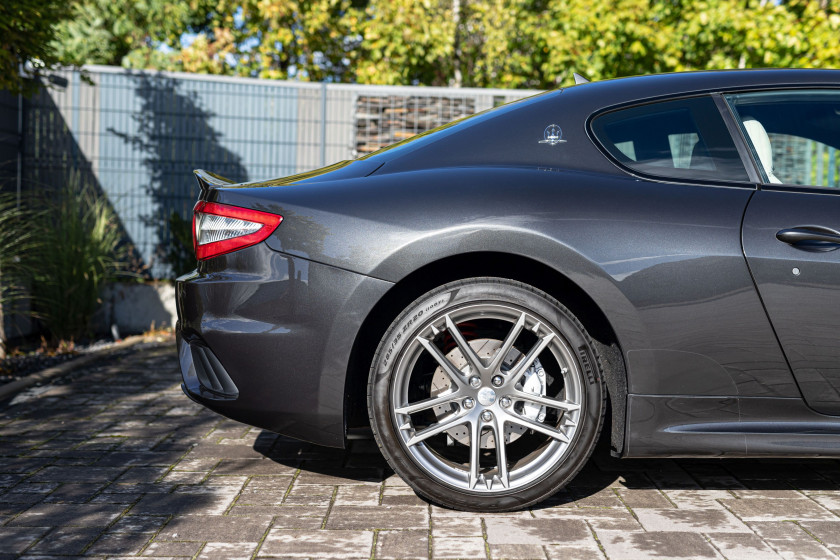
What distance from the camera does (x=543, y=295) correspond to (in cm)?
276

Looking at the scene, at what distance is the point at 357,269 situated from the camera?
2715 millimetres

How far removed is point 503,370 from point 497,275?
34 centimetres

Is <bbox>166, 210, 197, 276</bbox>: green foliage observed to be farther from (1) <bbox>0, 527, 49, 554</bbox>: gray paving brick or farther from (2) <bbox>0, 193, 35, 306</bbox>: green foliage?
(1) <bbox>0, 527, 49, 554</bbox>: gray paving brick

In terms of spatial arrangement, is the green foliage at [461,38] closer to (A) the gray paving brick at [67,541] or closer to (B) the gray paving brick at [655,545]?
(A) the gray paving brick at [67,541]

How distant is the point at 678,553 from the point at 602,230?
1042mm

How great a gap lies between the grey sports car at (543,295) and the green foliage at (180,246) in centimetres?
505

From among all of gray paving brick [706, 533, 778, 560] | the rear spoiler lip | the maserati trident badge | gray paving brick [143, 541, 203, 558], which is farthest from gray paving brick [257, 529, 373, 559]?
the maserati trident badge

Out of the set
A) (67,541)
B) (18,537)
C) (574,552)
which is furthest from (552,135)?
(18,537)

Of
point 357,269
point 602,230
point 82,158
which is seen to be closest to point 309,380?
point 357,269

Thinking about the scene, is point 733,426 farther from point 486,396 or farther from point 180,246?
point 180,246

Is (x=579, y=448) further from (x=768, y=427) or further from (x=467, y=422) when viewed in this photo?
(x=768, y=427)

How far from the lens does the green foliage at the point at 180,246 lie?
7824 mm

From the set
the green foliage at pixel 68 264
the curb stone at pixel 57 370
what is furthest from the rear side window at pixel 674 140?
the green foliage at pixel 68 264

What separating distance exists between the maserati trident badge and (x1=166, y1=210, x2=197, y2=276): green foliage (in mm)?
5556
